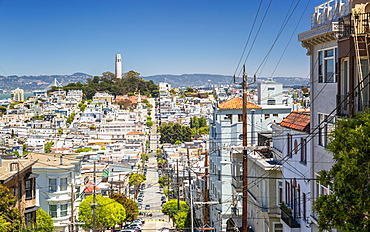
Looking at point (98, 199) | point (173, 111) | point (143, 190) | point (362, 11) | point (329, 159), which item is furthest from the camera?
point (173, 111)

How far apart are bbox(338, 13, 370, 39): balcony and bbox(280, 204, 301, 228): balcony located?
5.73 m

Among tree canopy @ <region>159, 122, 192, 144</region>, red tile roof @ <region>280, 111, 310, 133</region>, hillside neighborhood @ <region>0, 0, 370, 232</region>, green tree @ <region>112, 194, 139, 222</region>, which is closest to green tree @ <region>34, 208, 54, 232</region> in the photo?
hillside neighborhood @ <region>0, 0, 370, 232</region>

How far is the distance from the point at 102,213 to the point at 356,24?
2882 centimetres

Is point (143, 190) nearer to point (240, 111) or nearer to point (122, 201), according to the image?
point (122, 201)

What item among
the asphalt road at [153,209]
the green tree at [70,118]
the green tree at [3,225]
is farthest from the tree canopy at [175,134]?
the green tree at [3,225]

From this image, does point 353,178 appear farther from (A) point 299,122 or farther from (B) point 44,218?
(B) point 44,218

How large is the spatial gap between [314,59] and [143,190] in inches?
2587

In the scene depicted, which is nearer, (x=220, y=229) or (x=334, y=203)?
(x=334, y=203)

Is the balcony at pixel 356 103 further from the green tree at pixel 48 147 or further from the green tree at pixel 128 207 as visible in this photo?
the green tree at pixel 48 147

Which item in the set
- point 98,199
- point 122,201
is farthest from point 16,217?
point 122,201

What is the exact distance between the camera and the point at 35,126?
156m

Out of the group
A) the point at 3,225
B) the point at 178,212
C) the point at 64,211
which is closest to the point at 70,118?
the point at 178,212

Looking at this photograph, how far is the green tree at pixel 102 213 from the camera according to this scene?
33.8m

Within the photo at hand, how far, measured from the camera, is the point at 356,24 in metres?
9.37
